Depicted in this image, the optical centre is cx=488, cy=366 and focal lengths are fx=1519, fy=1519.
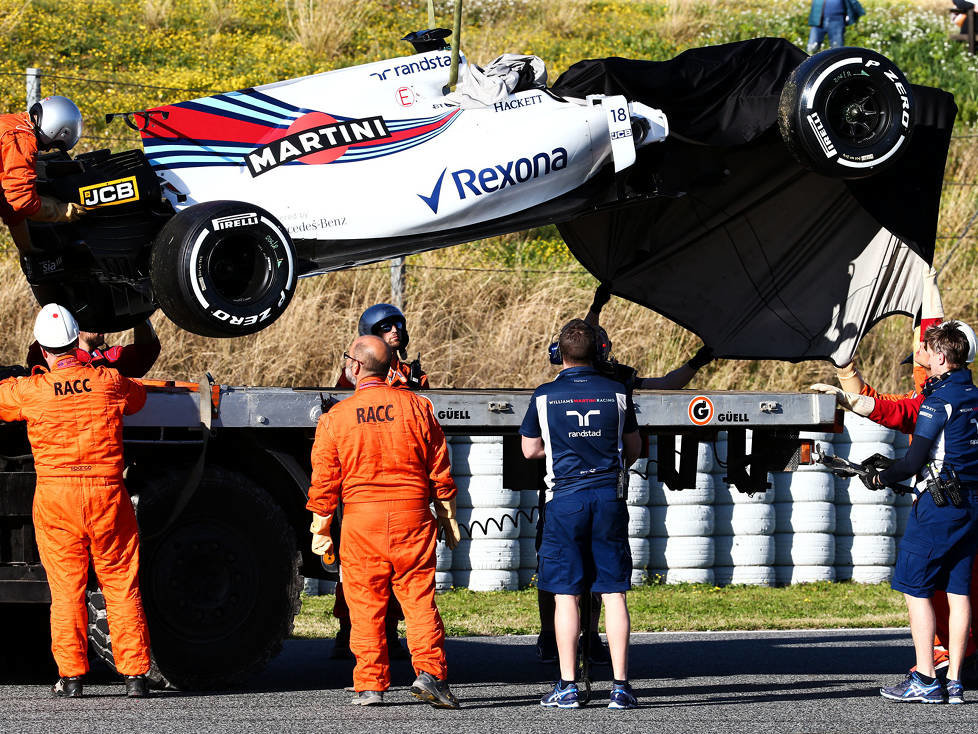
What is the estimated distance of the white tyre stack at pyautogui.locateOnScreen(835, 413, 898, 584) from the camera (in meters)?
12.1

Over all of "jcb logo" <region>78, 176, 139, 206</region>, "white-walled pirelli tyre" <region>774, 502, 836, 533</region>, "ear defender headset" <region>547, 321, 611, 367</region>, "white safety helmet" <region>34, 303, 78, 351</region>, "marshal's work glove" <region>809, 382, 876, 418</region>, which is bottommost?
"white-walled pirelli tyre" <region>774, 502, 836, 533</region>

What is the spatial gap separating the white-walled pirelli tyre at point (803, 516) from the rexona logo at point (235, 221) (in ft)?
19.4

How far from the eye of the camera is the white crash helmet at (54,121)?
7.44 metres

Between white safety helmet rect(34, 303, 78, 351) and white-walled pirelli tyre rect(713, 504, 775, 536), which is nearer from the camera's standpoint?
white safety helmet rect(34, 303, 78, 351)

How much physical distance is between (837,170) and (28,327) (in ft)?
30.2

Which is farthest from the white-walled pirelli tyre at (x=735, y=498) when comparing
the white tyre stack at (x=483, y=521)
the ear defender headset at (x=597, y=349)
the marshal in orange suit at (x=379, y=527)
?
the marshal in orange suit at (x=379, y=527)

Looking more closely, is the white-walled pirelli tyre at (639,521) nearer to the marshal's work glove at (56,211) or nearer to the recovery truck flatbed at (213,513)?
the recovery truck flatbed at (213,513)

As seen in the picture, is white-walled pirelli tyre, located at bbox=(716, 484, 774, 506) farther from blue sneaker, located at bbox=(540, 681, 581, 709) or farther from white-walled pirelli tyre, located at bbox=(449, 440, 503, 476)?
blue sneaker, located at bbox=(540, 681, 581, 709)

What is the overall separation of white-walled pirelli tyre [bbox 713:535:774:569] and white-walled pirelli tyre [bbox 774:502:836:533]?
10.4 inches

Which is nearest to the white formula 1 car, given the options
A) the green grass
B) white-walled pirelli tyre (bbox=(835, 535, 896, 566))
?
the green grass

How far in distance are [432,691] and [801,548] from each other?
6082mm

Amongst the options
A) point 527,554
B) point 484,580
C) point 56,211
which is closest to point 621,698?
point 56,211

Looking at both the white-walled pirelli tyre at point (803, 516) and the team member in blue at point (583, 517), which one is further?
the white-walled pirelli tyre at point (803, 516)

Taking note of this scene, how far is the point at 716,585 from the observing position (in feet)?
38.7
